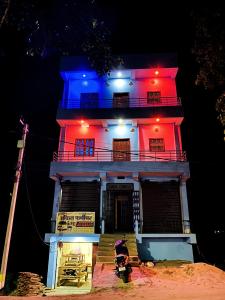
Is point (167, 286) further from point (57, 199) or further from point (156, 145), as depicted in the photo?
point (156, 145)

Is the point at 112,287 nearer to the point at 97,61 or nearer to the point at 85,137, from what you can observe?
the point at 97,61

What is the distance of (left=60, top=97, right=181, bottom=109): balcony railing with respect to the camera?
20266 millimetres

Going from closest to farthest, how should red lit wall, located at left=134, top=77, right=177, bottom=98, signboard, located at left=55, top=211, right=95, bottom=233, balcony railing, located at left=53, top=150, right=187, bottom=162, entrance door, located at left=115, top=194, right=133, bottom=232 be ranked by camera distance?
signboard, located at left=55, top=211, right=95, bottom=233, entrance door, located at left=115, top=194, right=133, bottom=232, balcony railing, located at left=53, top=150, right=187, bottom=162, red lit wall, located at left=134, top=77, right=177, bottom=98

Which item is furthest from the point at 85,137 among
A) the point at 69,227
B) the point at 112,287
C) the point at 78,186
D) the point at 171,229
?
the point at 112,287

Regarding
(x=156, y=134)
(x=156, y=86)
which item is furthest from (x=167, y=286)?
(x=156, y=86)

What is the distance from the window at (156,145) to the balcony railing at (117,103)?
3087 mm

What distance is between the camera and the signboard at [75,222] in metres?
15.8

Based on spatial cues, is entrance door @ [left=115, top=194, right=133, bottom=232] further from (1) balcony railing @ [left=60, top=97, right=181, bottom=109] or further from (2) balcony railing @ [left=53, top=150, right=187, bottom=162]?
(1) balcony railing @ [left=60, top=97, right=181, bottom=109]

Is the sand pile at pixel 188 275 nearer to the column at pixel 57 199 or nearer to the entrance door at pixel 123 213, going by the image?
the entrance door at pixel 123 213

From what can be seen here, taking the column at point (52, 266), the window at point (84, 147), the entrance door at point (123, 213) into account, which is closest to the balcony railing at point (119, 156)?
the window at point (84, 147)

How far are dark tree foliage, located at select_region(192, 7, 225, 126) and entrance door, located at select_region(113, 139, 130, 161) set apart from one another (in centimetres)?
1040

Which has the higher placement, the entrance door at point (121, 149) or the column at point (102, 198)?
the entrance door at point (121, 149)

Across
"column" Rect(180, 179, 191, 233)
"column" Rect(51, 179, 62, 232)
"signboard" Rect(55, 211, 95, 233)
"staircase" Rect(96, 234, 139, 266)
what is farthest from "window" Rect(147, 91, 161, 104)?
"staircase" Rect(96, 234, 139, 266)

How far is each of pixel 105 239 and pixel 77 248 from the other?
131 inches
